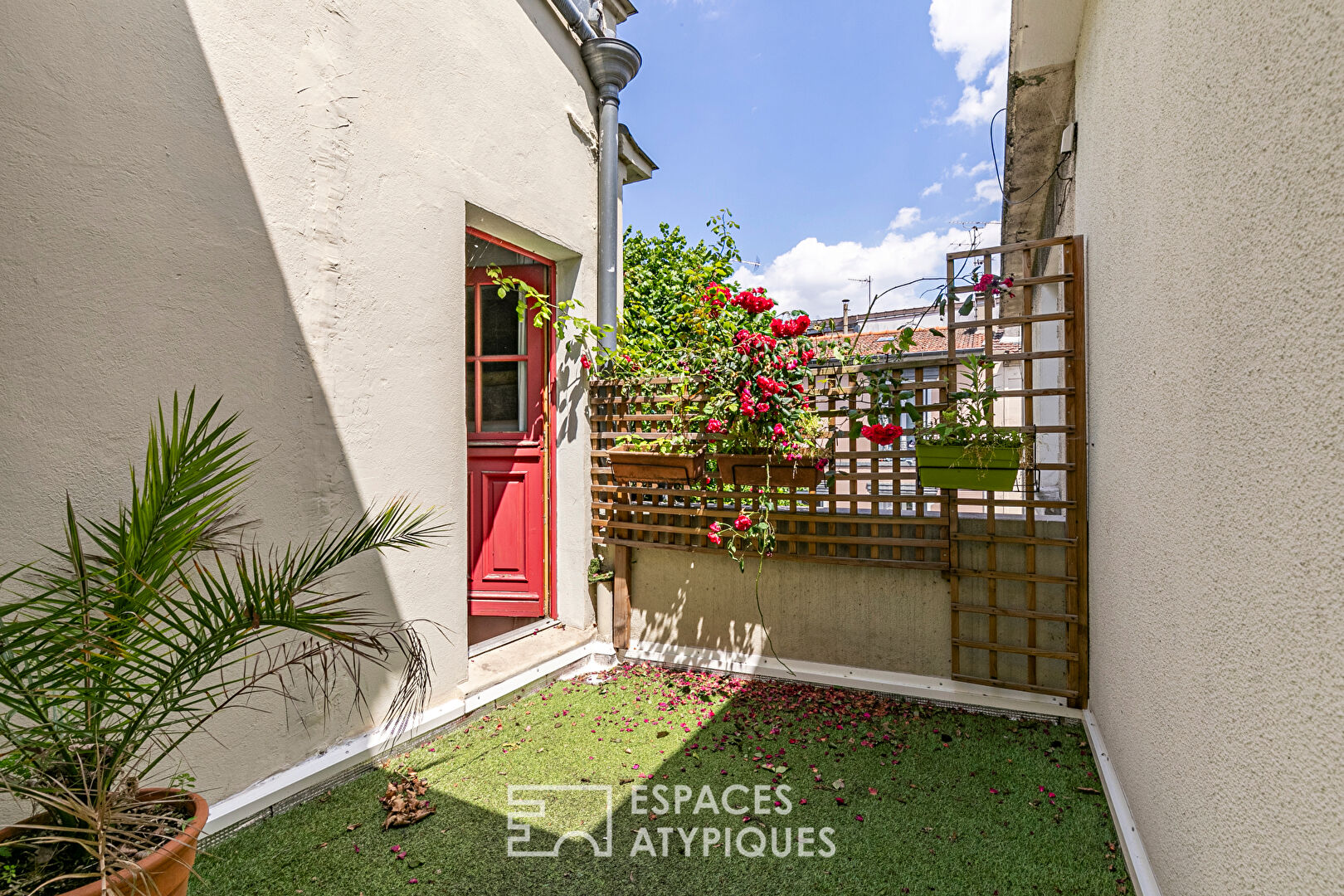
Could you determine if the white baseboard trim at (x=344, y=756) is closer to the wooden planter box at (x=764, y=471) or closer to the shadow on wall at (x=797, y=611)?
the shadow on wall at (x=797, y=611)

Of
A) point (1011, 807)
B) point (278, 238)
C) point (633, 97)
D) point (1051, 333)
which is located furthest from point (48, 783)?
point (1051, 333)

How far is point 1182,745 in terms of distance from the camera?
144 centimetres

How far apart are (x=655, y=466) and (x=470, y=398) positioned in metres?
1.38

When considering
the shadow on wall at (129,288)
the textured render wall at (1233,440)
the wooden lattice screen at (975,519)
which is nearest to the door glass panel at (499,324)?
the wooden lattice screen at (975,519)

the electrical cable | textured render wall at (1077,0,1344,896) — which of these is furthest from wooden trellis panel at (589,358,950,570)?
the electrical cable

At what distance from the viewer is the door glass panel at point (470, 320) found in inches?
158

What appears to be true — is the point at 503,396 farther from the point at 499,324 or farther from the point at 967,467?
the point at 967,467

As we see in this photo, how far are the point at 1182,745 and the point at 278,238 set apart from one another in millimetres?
3081

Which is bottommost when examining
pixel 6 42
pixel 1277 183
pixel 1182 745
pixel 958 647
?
pixel 958 647

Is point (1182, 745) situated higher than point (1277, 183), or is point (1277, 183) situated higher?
point (1277, 183)

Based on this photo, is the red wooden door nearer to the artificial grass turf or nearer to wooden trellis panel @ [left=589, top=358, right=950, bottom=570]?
wooden trellis panel @ [left=589, top=358, right=950, bottom=570]

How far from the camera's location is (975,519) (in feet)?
10.4

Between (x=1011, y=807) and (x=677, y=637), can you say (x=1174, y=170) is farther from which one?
(x=677, y=637)

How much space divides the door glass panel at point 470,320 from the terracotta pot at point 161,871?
9.53ft
